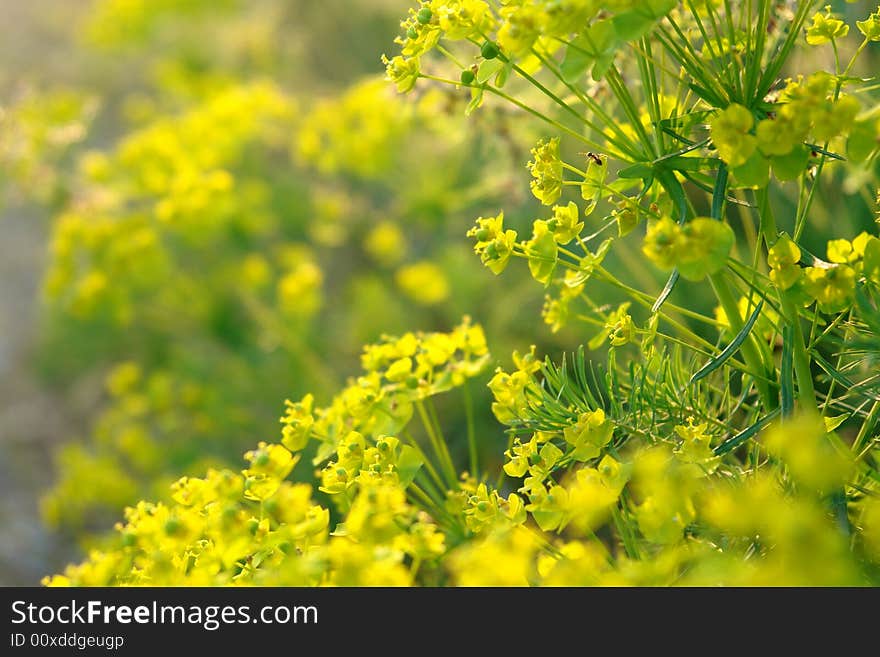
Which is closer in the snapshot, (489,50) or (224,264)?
(489,50)

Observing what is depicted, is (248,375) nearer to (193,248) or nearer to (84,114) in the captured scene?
(193,248)

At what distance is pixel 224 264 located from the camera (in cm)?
245

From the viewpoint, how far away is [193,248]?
247cm

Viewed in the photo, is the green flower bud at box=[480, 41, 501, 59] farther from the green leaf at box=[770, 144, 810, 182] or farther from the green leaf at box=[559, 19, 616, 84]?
the green leaf at box=[770, 144, 810, 182]

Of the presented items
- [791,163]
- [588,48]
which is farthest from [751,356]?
[588,48]

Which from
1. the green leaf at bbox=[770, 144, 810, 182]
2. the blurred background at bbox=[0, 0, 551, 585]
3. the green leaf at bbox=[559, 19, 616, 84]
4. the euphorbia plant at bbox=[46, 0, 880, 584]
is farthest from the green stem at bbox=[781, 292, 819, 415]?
the blurred background at bbox=[0, 0, 551, 585]

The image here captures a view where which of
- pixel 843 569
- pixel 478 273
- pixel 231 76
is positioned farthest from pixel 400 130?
pixel 843 569

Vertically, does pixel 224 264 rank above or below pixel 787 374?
above

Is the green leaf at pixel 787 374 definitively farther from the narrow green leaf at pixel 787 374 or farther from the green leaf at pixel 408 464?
the green leaf at pixel 408 464

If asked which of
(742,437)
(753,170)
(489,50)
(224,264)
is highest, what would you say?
(224,264)

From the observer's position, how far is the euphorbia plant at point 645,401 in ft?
1.91

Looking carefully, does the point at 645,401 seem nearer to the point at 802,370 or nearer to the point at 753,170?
the point at 802,370

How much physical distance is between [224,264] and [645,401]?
180 cm

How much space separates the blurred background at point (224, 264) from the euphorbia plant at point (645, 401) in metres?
0.86
